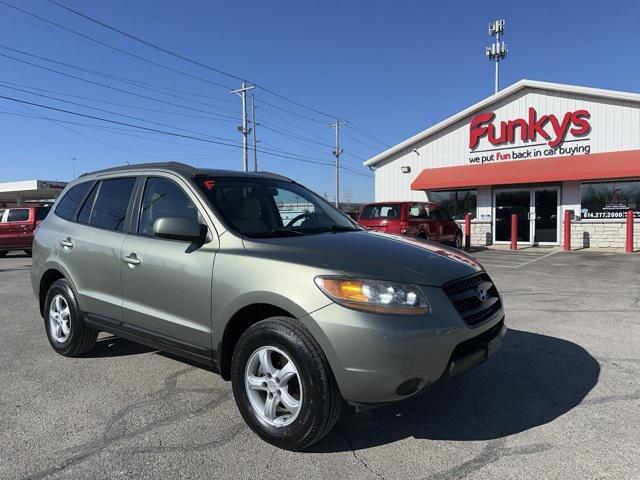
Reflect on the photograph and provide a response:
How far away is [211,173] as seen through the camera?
4.11m

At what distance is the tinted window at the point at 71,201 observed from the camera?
5039 millimetres

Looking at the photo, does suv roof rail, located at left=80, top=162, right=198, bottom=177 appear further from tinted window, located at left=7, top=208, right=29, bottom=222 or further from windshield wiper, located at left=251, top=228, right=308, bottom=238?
tinted window, located at left=7, top=208, right=29, bottom=222

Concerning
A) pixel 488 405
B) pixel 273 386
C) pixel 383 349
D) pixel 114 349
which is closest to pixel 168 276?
pixel 273 386

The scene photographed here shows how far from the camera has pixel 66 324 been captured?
493 centimetres

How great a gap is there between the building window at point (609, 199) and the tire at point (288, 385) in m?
17.6

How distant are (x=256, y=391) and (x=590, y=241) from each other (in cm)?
1759

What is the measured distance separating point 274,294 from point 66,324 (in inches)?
116

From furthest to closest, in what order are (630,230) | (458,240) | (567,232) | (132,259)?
(567,232), (458,240), (630,230), (132,259)

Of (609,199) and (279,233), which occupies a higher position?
(609,199)

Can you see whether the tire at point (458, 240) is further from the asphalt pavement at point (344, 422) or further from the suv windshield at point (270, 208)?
the suv windshield at point (270, 208)

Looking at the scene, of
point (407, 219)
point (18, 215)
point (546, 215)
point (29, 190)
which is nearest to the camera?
point (407, 219)

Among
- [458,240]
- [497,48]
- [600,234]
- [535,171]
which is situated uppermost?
[497,48]

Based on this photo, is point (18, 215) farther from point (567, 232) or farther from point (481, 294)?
point (567, 232)

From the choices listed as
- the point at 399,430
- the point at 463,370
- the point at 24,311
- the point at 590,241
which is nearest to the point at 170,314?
the point at 399,430
